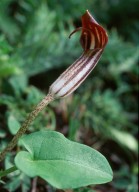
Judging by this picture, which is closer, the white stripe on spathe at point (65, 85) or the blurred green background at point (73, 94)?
the white stripe on spathe at point (65, 85)

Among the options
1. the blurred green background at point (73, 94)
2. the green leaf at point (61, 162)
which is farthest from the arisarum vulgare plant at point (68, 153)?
the blurred green background at point (73, 94)

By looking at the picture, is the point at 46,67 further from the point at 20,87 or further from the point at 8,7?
the point at 8,7

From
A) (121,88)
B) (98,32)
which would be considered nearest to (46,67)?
(121,88)

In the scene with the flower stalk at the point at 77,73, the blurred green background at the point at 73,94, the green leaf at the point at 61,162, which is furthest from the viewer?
the blurred green background at the point at 73,94

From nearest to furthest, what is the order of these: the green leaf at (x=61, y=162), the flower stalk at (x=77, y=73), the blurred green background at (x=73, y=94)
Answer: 1. the green leaf at (x=61, y=162)
2. the flower stalk at (x=77, y=73)
3. the blurred green background at (x=73, y=94)

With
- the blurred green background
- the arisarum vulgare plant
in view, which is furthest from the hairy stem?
the blurred green background

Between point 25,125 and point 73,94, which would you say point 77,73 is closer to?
point 25,125

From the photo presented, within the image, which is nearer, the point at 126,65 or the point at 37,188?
the point at 37,188

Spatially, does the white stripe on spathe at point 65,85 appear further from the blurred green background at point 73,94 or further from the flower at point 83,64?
the blurred green background at point 73,94
